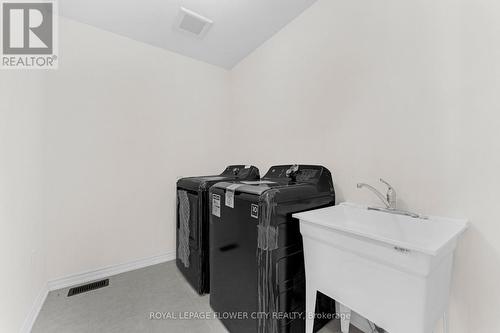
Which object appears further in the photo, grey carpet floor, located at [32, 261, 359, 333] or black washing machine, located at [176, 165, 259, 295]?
black washing machine, located at [176, 165, 259, 295]

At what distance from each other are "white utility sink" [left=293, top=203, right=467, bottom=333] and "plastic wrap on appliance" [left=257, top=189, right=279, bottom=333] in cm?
18

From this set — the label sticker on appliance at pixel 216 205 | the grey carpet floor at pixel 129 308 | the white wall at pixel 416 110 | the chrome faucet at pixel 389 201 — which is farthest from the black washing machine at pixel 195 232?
the chrome faucet at pixel 389 201

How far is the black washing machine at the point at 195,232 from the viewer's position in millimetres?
1791

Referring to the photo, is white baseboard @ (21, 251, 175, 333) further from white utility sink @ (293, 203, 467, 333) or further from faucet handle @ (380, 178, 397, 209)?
faucet handle @ (380, 178, 397, 209)

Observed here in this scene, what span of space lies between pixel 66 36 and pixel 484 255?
3403mm

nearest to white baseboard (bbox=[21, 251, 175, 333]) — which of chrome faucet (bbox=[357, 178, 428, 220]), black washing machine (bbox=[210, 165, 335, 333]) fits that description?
black washing machine (bbox=[210, 165, 335, 333])

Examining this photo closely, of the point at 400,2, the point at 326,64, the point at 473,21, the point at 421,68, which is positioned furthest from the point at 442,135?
the point at 326,64

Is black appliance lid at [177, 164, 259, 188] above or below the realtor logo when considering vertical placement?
below

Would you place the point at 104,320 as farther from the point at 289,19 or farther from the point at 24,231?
the point at 289,19

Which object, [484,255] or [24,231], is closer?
[484,255]

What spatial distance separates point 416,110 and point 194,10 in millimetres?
1941

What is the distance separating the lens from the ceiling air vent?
1.91 meters

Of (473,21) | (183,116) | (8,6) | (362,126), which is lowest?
(362,126)

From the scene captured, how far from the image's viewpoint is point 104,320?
4.93ft
